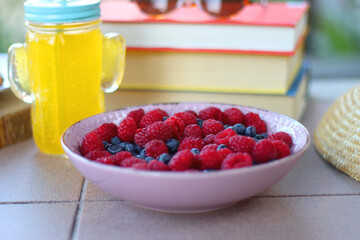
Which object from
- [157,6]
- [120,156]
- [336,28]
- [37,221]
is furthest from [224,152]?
[336,28]

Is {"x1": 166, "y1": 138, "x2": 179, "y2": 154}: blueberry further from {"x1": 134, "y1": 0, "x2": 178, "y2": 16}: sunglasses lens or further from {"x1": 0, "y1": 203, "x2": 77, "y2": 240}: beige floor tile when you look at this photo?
{"x1": 134, "y1": 0, "x2": 178, "y2": 16}: sunglasses lens

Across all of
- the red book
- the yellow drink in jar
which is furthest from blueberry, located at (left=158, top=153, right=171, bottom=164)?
the red book

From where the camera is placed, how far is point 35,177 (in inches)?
29.7

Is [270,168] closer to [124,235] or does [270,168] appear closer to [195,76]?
[124,235]

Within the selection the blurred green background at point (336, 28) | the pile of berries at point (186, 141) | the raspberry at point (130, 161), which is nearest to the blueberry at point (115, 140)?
the pile of berries at point (186, 141)

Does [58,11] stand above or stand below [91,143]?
above

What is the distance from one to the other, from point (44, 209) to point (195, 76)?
16.7 inches

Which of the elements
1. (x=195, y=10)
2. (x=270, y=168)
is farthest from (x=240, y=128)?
(x=195, y=10)

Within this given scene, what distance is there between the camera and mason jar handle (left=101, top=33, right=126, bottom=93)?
86cm

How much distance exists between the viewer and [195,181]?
1.76ft

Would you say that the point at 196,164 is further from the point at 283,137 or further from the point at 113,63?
the point at 113,63

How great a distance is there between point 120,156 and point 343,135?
→ 34 cm

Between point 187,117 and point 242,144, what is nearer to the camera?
point 242,144

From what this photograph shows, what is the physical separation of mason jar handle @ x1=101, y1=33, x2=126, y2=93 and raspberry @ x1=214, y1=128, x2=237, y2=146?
0.27 metres
